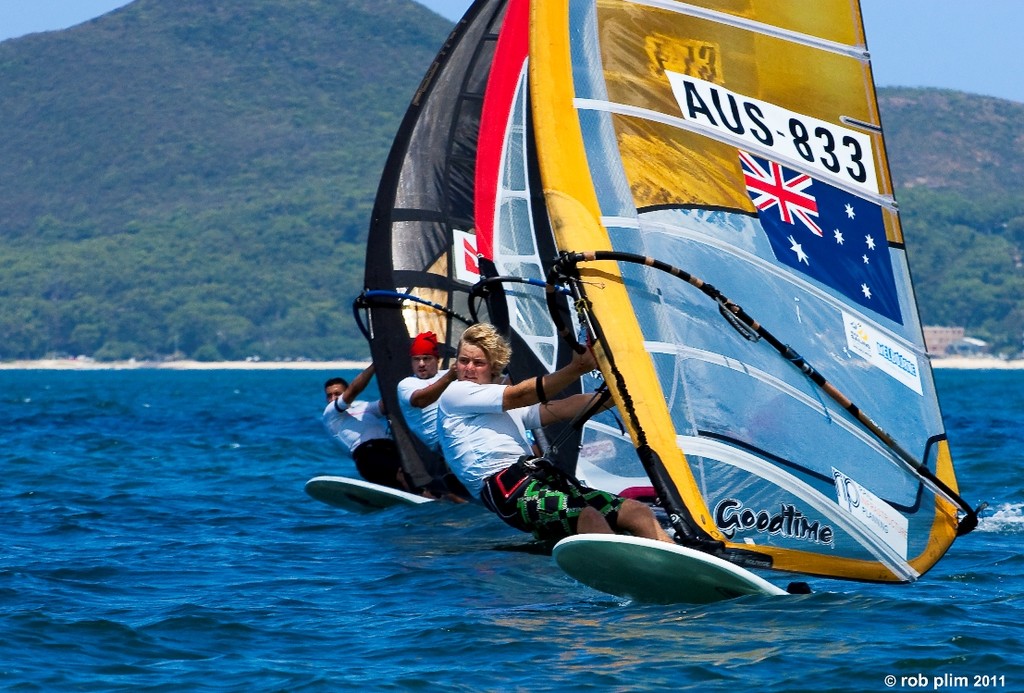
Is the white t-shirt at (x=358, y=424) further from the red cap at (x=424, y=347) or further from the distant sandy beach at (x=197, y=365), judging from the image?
the distant sandy beach at (x=197, y=365)

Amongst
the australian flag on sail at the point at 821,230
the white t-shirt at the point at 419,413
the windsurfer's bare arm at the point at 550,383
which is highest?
the australian flag on sail at the point at 821,230

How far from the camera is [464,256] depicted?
14242 mm

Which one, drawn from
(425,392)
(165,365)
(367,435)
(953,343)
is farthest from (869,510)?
(953,343)

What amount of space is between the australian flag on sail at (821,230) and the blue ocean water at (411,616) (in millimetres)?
1642

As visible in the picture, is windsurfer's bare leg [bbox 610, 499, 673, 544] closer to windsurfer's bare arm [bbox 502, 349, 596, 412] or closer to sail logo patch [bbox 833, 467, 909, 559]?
windsurfer's bare arm [bbox 502, 349, 596, 412]

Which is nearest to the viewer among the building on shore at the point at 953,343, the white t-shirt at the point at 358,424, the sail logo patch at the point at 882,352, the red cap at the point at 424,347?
the sail logo patch at the point at 882,352

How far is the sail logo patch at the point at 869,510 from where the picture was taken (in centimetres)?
813

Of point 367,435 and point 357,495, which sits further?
point 367,435

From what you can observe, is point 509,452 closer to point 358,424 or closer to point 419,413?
point 419,413

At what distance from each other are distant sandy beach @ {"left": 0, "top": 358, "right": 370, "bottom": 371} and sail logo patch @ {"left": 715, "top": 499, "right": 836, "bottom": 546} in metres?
137

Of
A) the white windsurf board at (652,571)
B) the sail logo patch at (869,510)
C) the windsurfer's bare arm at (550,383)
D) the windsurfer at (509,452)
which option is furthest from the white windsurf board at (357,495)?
the sail logo patch at (869,510)

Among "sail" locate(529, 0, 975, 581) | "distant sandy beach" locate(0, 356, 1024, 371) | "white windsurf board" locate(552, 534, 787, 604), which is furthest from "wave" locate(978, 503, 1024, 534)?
"distant sandy beach" locate(0, 356, 1024, 371)

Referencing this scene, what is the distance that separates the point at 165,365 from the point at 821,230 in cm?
14232

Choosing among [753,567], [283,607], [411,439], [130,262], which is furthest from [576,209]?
[130,262]
